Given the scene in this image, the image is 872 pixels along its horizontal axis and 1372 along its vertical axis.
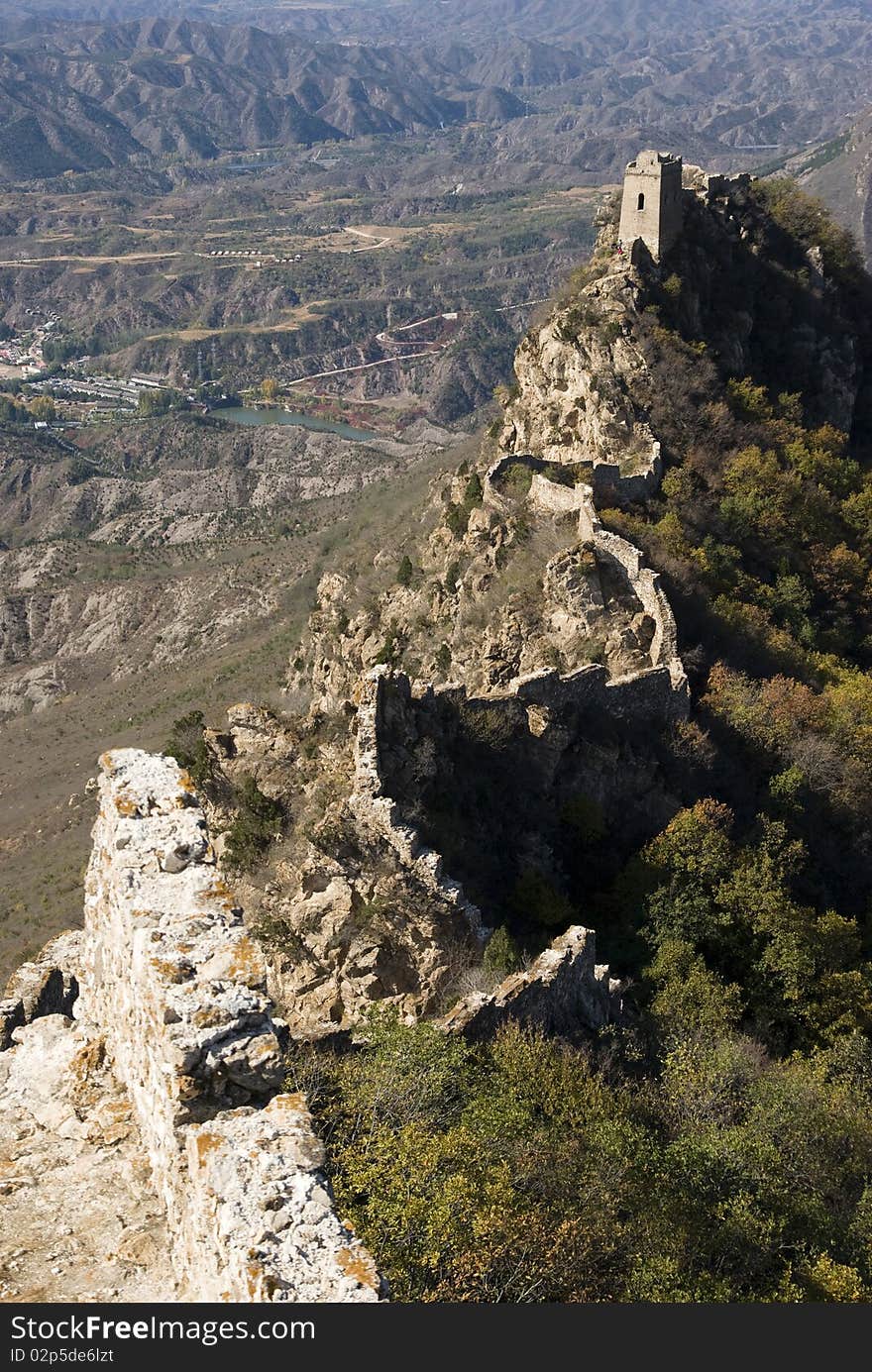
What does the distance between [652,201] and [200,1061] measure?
160 feet

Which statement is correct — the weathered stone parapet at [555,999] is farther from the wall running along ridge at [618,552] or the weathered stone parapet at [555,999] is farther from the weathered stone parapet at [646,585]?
the weathered stone parapet at [646,585]

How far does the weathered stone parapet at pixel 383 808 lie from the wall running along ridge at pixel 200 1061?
8.45 meters

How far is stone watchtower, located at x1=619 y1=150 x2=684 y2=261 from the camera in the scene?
51281 mm

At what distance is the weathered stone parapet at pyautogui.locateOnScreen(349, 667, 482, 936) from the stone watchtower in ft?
116

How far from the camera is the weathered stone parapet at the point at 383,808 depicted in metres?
22.4

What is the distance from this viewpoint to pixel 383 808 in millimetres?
22703

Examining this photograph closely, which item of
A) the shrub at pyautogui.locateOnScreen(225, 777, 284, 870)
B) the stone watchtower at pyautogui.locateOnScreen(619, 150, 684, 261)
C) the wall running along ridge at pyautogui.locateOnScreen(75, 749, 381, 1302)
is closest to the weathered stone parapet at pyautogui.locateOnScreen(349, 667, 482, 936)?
the shrub at pyautogui.locateOnScreen(225, 777, 284, 870)

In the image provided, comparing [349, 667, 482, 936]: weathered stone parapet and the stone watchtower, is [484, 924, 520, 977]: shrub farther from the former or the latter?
the stone watchtower

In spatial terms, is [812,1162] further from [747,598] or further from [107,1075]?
[747,598]

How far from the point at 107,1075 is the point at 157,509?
178208mm

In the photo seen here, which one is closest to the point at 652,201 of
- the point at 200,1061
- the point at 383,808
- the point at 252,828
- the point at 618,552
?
the point at 618,552

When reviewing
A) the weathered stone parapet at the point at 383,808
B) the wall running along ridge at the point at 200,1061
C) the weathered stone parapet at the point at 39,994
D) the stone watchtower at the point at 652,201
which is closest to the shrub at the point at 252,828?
the weathered stone parapet at the point at 383,808

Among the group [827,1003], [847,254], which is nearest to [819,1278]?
[827,1003]

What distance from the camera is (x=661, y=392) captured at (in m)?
46.2
